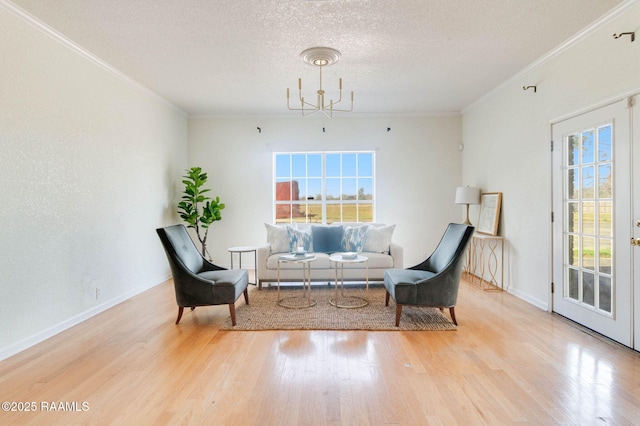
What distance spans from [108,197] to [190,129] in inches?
99.8

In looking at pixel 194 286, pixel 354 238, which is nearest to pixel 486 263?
pixel 354 238

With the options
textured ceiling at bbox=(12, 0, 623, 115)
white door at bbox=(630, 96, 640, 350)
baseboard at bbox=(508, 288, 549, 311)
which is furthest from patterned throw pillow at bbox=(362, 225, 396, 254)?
white door at bbox=(630, 96, 640, 350)

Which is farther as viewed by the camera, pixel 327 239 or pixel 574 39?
pixel 327 239

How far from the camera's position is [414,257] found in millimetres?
5891

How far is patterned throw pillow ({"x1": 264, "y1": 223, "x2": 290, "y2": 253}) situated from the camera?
473cm

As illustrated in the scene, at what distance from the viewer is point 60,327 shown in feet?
9.96

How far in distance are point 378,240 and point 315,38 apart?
2.76 metres

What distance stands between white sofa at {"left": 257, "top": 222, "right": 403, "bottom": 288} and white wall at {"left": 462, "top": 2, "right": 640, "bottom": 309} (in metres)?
1.54

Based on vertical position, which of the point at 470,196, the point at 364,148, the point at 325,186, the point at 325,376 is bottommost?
the point at 325,376

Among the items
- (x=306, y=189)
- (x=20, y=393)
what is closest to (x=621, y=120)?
(x=306, y=189)

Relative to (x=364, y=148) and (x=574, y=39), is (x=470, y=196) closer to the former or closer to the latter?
(x=364, y=148)

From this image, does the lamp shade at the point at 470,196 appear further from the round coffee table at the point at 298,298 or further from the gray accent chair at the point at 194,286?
the gray accent chair at the point at 194,286

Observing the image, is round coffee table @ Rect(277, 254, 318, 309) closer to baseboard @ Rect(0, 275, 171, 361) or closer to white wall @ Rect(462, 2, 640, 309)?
baseboard @ Rect(0, 275, 171, 361)

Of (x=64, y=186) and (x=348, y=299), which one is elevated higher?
(x=64, y=186)
